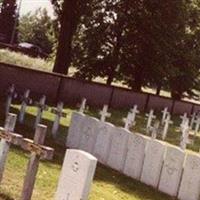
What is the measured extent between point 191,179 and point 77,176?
563 centimetres

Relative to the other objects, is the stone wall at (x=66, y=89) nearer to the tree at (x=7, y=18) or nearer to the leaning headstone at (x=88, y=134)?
the leaning headstone at (x=88, y=134)

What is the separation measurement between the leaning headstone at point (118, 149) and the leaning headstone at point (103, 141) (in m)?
0.15

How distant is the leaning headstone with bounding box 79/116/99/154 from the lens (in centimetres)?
1571

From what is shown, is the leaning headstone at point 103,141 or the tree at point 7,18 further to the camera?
the tree at point 7,18

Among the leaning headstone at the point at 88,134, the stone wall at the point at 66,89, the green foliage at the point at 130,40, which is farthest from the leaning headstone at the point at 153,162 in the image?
the green foliage at the point at 130,40

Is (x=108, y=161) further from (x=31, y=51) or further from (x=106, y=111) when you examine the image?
(x=31, y=51)

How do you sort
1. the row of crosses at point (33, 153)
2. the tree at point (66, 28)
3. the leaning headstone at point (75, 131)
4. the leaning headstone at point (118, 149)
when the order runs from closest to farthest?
the row of crosses at point (33, 153) → the leaning headstone at point (118, 149) → the leaning headstone at point (75, 131) → the tree at point (66, 28)

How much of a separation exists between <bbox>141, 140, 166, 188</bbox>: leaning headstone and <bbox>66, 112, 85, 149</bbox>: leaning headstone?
274cm

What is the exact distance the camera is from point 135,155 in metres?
14.3

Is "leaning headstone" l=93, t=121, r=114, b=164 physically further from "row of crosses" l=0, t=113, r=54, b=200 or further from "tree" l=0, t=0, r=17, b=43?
"tree" l=0, t=0, r=17, b=43

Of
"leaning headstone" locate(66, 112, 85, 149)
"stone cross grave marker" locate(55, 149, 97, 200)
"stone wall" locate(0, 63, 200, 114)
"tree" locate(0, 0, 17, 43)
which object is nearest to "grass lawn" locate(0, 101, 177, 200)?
"leaning headstone" locate(66, 112, 85, 149)

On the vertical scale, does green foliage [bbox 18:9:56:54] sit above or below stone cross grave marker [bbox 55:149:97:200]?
above

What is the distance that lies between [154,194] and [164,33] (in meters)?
29.3

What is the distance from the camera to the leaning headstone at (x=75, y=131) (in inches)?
642
